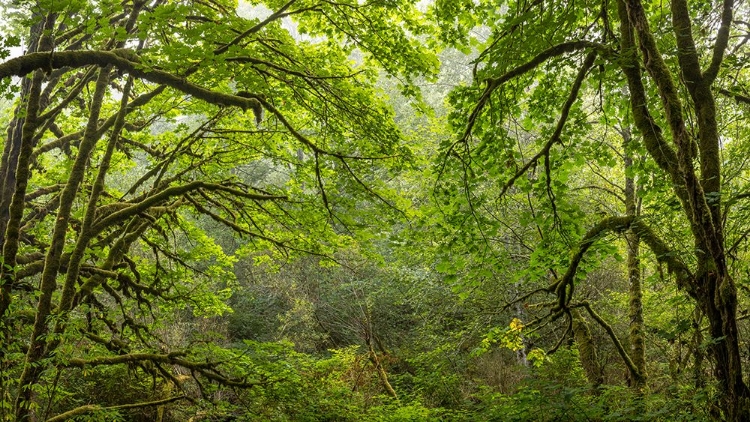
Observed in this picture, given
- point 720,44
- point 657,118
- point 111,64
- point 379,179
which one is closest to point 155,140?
point 111,64

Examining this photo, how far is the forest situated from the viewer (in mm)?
3668

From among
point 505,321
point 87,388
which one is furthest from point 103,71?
point 505,321

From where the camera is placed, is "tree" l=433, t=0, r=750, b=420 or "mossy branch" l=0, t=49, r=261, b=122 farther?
"mossy branch" l=0, t=49, r=261, b=122

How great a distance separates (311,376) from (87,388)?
5.50m

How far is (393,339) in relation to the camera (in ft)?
55.0

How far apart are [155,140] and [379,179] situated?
15.7ft

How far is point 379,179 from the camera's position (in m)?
6.99

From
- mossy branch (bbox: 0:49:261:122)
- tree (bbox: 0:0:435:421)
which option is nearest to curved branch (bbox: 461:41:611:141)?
tree (bbox: 0:0:435:421)

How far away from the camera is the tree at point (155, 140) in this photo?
462 centimetres

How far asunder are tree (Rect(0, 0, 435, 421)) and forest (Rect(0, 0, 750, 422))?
0.04 m

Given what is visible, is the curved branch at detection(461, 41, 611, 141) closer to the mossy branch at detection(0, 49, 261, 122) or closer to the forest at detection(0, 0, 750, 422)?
the forest at detection(0, 0, 750, 422)

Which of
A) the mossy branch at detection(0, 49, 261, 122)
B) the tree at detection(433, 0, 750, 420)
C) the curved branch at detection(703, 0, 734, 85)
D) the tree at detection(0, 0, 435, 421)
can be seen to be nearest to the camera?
the tree at detection(433, 0, 750, 420)

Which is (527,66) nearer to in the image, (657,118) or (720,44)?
(720,44)

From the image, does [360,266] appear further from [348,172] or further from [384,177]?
[348,172]
